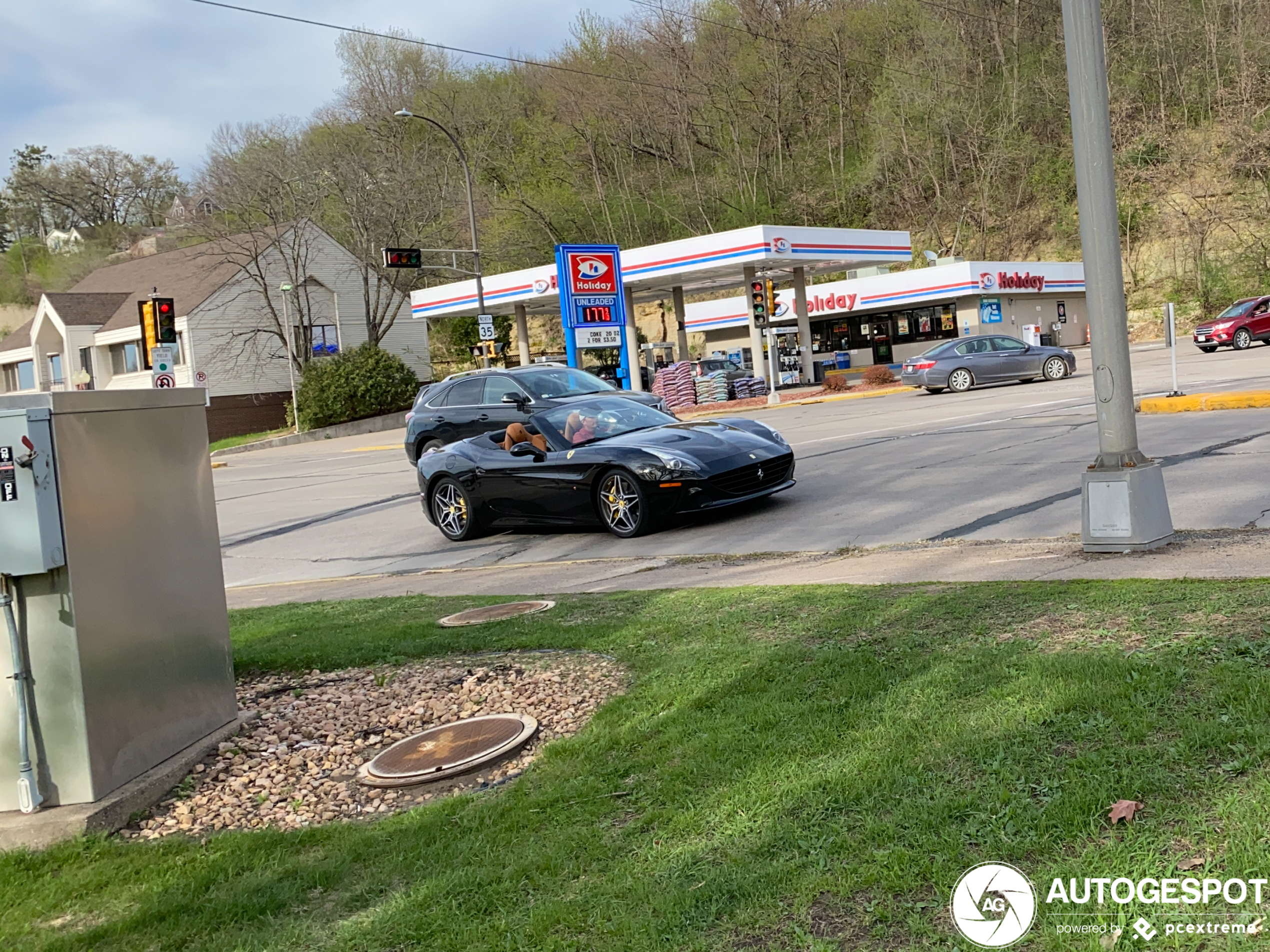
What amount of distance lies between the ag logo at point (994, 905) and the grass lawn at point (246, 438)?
4455 centimetres

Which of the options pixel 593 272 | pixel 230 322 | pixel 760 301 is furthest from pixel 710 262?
pixel 230 322

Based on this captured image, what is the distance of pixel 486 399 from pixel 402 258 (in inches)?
597

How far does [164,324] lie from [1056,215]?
4913 cm

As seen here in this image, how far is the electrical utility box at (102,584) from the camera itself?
14.1ft

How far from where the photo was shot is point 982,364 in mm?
30344

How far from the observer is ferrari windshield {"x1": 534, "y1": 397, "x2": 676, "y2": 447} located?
1252 centimetres

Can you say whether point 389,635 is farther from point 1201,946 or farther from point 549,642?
point 1201,946

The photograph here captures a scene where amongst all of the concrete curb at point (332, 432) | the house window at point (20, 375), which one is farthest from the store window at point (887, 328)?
the house window at point (20, 375)

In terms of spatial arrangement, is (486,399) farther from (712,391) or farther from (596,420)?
(712,391)

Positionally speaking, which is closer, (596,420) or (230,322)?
(596,420)

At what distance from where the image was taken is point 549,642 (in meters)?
6.55

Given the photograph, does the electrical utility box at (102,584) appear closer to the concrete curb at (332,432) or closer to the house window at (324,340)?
the concrete curb at (332,432)

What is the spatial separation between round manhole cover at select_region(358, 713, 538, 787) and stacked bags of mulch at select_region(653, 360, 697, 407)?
30201mm

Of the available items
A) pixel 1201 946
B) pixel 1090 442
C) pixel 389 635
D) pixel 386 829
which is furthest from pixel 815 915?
pixel 1090 442
